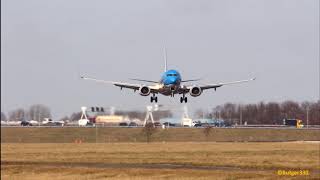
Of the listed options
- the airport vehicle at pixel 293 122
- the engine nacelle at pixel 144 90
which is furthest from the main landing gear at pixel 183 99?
the airport vehicle at pixel 293 122

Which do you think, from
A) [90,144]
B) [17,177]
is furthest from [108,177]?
[90,144]

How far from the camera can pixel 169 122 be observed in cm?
4325

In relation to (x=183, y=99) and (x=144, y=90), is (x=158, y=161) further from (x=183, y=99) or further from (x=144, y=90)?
(x=183, y=99)

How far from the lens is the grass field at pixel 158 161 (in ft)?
200

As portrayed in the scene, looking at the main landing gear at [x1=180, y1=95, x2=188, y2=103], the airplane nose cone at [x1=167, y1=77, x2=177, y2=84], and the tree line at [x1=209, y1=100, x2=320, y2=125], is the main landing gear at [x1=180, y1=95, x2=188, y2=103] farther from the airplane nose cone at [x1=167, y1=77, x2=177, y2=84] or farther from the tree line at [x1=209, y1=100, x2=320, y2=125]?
the tree line at [x1=209, y1=100, x2=320, y2=125]

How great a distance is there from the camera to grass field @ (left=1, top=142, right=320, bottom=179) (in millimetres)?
60844

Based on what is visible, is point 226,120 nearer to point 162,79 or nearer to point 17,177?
point 162,79

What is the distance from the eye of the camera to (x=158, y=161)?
77.9 m

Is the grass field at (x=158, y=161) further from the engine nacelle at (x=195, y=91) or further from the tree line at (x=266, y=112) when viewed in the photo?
the engine nacelle at (x=195, y=91)

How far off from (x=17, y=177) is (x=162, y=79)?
1124 inches

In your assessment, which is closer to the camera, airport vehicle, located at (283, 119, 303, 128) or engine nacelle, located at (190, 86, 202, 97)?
engine nacelle, located at (190, 86, 202, 97)

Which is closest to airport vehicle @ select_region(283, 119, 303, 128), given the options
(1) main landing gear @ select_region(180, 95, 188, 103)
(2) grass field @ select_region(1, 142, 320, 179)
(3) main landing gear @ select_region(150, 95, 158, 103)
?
(1) main landing gear @ select_region(180, 95, 188, 103)

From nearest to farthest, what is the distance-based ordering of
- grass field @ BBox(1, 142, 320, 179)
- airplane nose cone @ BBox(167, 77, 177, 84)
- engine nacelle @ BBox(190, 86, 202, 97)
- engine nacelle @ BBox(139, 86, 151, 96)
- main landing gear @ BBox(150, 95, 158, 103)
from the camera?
main landing gear @ BBox(150, 95, 158, 103)
engine nacelle @ BBox(190, 86, 202, 97)
airplane nose cone @ BBox(167, 77, 177, 84)
engine nacelle @ BBox(139, 86, 151, 96)
grass field @ BBox(1, 142, 320, 179)

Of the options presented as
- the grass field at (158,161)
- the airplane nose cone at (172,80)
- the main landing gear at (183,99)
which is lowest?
the grass field at (158,161)
